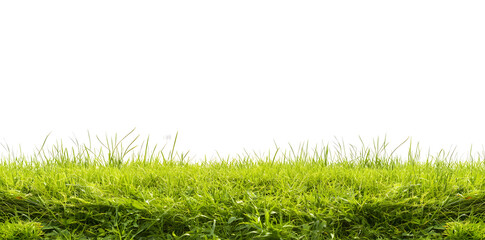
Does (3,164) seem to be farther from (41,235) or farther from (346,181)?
(346,181)

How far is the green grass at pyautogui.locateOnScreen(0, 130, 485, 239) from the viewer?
2945 mm

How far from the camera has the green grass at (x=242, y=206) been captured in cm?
295

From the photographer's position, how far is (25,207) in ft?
10.6

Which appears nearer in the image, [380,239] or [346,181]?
[380,239]

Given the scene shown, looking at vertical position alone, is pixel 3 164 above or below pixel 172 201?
above

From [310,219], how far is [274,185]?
22.6 inches

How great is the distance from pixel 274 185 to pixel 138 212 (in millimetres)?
1123

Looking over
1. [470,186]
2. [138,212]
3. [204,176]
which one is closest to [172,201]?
[138,212]

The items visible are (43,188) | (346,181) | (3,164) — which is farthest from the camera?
(3,164)

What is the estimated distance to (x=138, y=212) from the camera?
3.04 m

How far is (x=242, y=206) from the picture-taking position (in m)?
3.01

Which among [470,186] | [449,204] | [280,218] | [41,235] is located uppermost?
[470,186]

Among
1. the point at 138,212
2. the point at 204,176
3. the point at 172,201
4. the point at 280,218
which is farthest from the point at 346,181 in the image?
the point at 138,212

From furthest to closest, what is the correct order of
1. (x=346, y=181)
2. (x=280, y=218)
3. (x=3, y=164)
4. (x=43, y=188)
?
(x=3, y=164)
(x=346, y=181)
(x=43, y=188)
(x=280, y=218)
